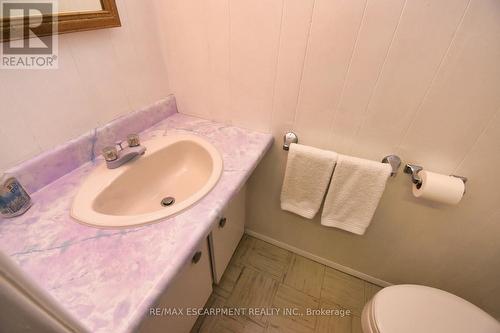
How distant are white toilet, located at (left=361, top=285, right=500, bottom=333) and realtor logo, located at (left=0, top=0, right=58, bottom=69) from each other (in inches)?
52.8

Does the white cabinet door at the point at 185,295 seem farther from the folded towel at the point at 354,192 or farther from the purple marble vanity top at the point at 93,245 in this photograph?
the folded towel at the point at 354,192

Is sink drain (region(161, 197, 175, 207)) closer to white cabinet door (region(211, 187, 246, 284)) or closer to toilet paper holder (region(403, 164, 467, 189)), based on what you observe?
white cabinet door (region(211, 187, 246, 284))

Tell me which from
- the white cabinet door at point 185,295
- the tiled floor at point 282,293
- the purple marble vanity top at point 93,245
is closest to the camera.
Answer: the purple marble vanity top at point 93,245

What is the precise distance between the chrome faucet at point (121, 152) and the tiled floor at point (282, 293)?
888 millimetres

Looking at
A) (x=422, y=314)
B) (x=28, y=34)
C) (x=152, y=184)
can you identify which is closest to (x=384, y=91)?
(x=422, y=314)

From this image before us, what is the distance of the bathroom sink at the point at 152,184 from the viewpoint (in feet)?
2.04

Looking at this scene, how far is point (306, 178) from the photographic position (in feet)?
3.24

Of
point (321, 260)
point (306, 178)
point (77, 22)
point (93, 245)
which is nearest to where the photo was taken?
point (93, 245)

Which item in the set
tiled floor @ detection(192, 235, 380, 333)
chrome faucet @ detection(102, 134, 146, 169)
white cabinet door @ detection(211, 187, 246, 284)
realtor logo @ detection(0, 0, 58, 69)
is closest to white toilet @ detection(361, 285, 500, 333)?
tiled floor @ detection(192, 235, 380, 333)

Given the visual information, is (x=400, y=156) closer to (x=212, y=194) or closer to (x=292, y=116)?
(x=292, y=116)

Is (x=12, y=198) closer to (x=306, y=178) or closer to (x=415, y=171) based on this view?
(x=306, y=178)

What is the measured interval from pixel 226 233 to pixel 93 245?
1.91 ft

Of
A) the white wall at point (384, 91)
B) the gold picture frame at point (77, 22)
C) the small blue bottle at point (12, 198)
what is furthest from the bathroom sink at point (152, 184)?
the gold picture frame at point (77, 22)

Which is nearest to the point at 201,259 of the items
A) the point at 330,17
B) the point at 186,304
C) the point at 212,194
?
the point at 186,304
